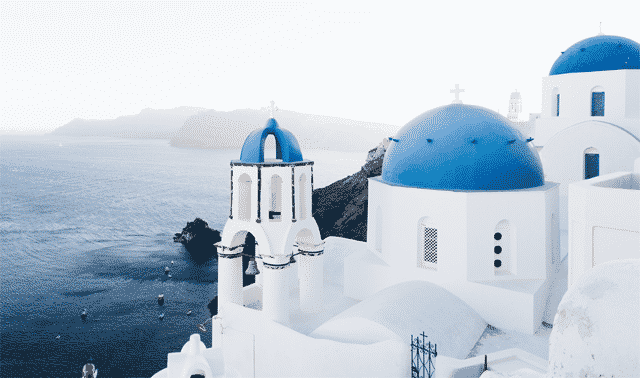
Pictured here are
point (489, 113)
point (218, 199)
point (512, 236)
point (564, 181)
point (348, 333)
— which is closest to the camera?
point (348, 333)

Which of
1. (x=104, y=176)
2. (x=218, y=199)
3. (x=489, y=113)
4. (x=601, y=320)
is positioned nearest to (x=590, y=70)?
(x=489, y=113)

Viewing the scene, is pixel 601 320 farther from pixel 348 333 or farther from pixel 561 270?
pixel 561 270

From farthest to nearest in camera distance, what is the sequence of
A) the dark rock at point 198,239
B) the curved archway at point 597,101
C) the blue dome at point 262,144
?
1. the dark rock at point 198,239
2. the curved archway at point 597,101
3. the blue dome at point 262,144

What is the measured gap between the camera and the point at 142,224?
155ft

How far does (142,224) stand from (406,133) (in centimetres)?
4200

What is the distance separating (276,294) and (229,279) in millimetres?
1391

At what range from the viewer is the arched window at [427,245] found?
10.1 m

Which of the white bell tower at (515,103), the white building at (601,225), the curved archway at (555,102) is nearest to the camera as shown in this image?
the white building at (601,225)

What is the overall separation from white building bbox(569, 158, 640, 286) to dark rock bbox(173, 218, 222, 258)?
31505mm

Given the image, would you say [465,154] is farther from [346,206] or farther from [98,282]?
[346,206]

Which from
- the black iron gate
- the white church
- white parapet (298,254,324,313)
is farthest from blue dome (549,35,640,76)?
the black iron gate

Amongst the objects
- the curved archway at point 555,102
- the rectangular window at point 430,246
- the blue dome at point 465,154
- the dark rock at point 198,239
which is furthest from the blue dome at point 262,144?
the dark rock at point 198,239

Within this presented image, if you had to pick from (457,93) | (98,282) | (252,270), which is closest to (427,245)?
(457,93)

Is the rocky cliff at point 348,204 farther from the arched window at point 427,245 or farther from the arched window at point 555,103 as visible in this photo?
the arched window at point 427,245
